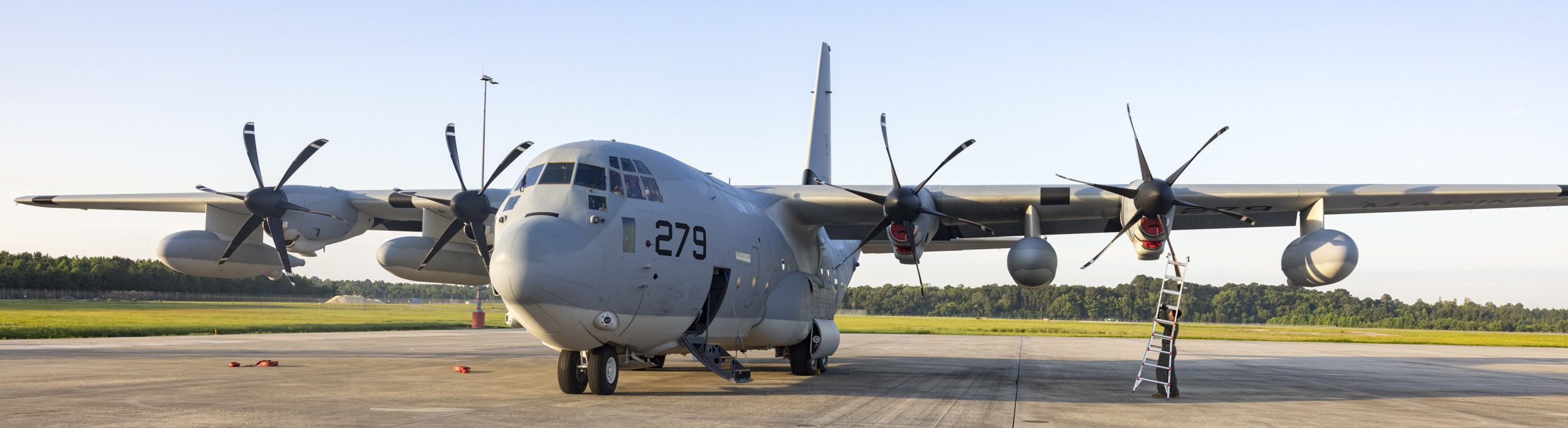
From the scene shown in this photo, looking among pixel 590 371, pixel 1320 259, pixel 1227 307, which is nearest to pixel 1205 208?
pixel 1320 259

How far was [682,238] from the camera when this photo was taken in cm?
1318

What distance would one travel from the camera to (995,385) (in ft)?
52.6

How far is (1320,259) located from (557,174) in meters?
12.1

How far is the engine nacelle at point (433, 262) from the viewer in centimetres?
1859

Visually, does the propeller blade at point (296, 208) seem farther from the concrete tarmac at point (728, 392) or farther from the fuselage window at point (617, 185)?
the fuselage window at point (617, 185)

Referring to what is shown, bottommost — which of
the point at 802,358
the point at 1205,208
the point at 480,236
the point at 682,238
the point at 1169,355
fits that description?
the point at 802,358

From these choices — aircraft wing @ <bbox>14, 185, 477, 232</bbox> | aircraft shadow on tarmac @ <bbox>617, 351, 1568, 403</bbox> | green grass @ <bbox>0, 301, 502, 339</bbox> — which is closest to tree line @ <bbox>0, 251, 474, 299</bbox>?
green grass @ <bbox>0, 301, 502, 339</bbox>

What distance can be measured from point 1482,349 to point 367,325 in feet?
164

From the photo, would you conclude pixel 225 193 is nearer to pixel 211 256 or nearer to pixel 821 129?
pixel 211 256

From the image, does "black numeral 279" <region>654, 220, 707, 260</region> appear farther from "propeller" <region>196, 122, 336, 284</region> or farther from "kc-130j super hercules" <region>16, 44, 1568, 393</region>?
"propeller" <region>196, 122, 336, 284</region>

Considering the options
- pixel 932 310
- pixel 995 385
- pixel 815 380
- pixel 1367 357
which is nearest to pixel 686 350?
pixel 815 380

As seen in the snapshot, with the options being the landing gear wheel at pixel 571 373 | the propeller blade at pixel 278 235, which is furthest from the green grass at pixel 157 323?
the landing gear wheel at pixel 571 373

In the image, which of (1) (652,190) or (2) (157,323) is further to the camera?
(2) (157,323)

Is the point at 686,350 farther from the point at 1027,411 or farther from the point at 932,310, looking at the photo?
the point at 932,310
